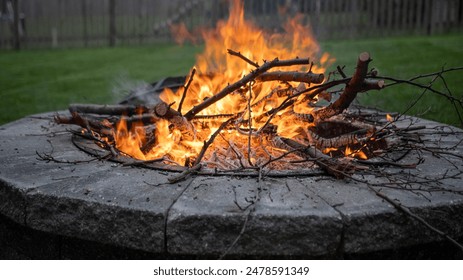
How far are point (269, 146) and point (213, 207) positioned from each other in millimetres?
974

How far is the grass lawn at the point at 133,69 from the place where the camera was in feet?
20.5

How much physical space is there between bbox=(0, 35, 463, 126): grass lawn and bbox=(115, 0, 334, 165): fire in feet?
6.30

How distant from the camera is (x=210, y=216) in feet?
6.75

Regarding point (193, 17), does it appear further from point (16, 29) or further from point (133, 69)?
point (133, 69)

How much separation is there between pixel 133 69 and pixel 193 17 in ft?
16.3

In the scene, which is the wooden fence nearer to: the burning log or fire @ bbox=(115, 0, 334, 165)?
fire @ bbox=(115, 0, 334, 165)

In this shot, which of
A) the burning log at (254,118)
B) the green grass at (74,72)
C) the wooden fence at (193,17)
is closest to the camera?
the burning log at (254,118)

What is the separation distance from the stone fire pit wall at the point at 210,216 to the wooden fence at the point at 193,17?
10144 millimetres

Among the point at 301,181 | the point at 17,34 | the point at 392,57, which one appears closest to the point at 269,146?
the point at 301,181

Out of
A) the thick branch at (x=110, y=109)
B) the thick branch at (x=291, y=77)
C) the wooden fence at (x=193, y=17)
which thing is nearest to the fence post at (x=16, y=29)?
the wooden fence at (x=193, y=17)

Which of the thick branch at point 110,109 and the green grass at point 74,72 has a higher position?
the thick branch at point 110,109

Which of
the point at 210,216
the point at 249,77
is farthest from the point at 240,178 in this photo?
the point at 249,77

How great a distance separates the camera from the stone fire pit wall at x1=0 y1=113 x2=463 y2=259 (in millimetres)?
2055

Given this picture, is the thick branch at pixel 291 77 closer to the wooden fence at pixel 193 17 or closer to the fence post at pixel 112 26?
the wooden fence at pixel 193 17
